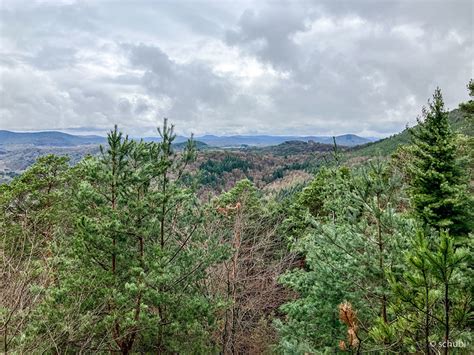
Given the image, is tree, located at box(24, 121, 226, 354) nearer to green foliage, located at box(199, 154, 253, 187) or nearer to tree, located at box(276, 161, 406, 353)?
tree, located at box(276, 161, 406, 353)

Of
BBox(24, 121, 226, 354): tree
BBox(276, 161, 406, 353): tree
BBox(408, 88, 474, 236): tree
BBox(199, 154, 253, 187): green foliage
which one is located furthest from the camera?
BBox(199, 154, 253, 187): green foliage

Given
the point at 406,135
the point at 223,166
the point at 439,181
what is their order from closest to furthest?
the point at 439,181 < the point at 406,135 < the point at 223,166

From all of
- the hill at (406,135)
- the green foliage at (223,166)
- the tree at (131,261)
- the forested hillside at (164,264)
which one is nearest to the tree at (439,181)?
the hill at (406,135)

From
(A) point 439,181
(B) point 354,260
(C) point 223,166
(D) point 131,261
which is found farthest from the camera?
(C) point 223,166

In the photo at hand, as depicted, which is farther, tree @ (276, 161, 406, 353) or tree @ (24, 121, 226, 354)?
tree @ (24, 121, 226, 354)

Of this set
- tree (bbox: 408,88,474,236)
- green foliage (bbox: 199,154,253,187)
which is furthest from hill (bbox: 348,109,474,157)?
green foliage (bbox: 199,154,253,187)

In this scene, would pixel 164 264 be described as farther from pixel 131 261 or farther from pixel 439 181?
pixel 439 181

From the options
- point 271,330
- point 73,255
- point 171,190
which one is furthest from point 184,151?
point 271,330

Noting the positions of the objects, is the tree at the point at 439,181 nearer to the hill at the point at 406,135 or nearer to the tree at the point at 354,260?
the hill at the point at 406,135

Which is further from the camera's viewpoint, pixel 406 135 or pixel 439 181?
pixel 406 135

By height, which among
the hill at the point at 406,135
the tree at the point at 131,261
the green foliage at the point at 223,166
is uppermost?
the hill at the point at 406,135

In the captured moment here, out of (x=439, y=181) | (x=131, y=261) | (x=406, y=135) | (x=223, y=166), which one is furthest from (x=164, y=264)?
(x=223, y=166)

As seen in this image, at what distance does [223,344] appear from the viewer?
9938 millimetres

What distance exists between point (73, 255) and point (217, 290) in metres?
4.69
